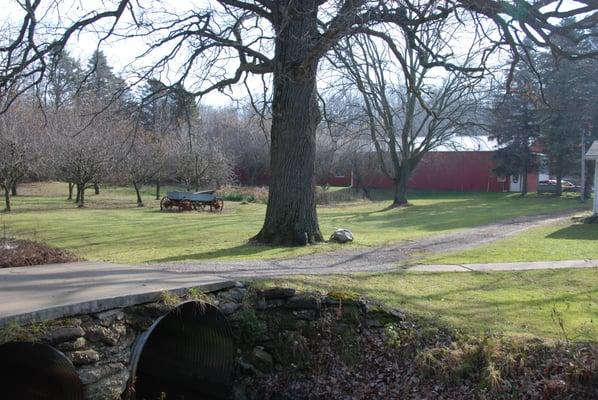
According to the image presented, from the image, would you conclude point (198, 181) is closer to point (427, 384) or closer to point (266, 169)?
point (266, 169)

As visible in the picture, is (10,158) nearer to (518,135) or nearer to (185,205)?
(185,205)

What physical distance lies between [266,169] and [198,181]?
14842 millimetres

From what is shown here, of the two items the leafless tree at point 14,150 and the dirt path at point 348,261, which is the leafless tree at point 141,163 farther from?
the dirt path at point 348,261

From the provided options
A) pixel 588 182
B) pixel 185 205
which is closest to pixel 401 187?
pixel 588 182

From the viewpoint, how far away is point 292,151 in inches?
540

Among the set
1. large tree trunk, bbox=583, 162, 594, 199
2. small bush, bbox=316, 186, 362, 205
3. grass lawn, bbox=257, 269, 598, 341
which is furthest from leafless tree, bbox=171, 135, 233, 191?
grass lawn, bbox=257, 269, 598, 341

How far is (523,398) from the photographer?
19.7 feet

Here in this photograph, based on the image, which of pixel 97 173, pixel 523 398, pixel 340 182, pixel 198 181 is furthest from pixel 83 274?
pixel 340 182

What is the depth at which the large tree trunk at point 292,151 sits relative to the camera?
13445 millimetres

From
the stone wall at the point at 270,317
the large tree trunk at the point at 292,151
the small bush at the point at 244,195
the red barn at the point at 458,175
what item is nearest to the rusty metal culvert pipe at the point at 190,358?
the stone wall at the point at 270,317

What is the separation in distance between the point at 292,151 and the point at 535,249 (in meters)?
6.45

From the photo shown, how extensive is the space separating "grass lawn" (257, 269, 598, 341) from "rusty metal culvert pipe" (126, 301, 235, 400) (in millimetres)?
1040

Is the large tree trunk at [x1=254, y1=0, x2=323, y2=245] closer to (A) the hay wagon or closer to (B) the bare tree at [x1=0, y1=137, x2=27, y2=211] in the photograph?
(A) the hay wagon

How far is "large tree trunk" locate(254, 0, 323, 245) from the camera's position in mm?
13445
